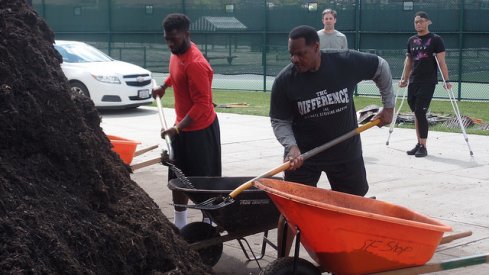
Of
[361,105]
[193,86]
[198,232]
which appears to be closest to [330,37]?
[193,86]

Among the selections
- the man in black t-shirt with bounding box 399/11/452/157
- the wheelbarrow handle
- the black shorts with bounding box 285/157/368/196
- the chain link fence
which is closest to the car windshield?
the chain link fence

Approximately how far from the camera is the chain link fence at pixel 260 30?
1800cm

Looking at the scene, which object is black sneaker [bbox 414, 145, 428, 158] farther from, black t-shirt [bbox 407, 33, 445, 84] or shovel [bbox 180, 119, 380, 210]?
shovel [bbox 180, 119, 380, 210]

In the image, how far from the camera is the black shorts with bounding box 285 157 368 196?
5.24 m

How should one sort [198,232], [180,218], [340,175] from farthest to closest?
1. [180,218]
2. [198,232]
3. [340,175]

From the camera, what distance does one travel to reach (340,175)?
525 centimetres

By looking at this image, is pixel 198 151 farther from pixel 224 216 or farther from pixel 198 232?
pixel 224 216

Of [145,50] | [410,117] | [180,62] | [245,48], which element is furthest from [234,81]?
[180,62]

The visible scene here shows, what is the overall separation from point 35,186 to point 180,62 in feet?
6.94

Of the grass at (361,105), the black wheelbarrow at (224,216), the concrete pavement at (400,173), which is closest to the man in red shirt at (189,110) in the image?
the black wheelbarrow at (224,216)

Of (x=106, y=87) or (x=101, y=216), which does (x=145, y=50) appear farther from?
(x=101, y=216)

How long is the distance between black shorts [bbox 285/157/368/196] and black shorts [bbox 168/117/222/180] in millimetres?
948

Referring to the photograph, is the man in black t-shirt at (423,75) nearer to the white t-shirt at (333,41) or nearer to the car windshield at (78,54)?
the white t-shirt at (333,41)

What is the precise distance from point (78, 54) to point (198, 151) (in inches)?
446
